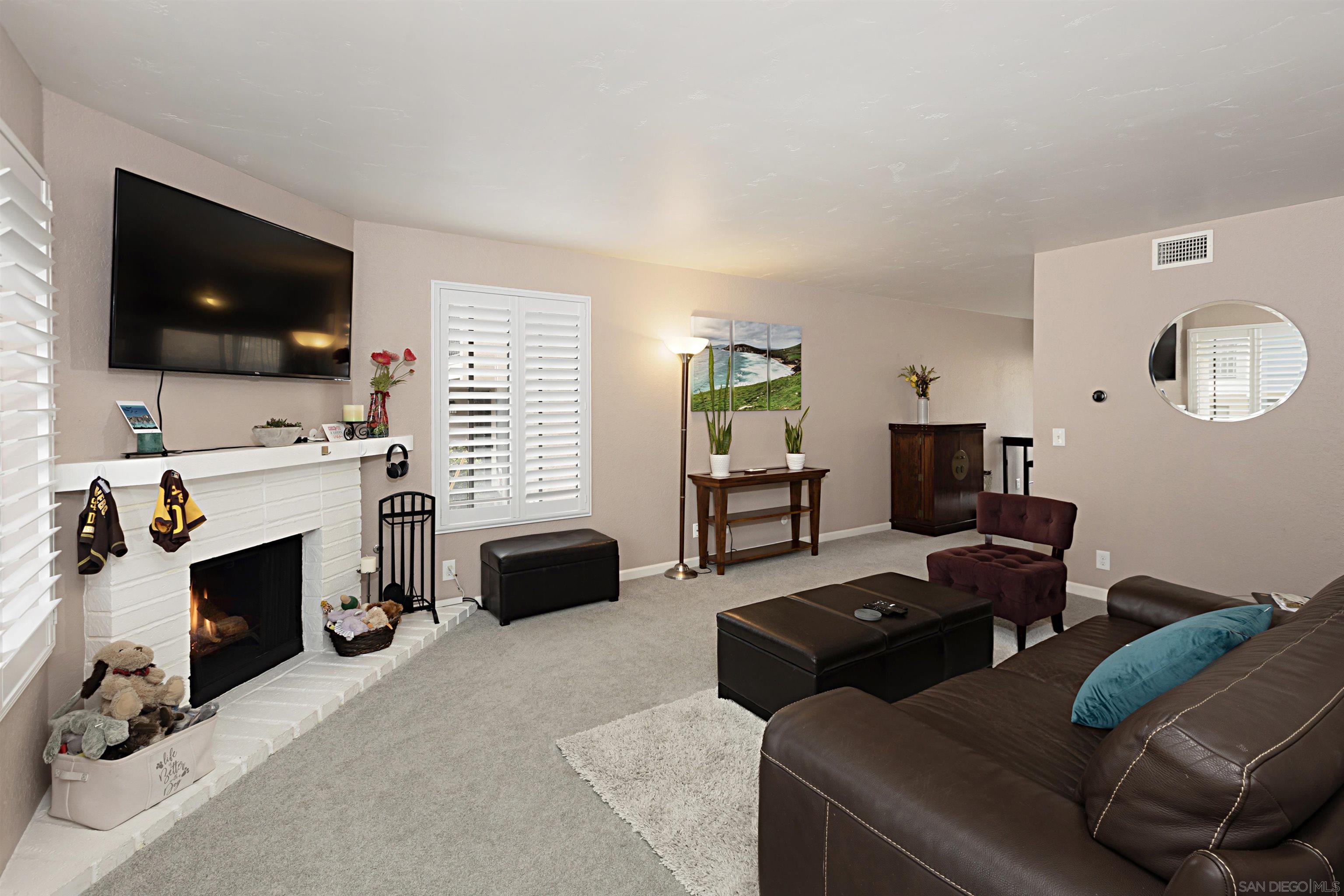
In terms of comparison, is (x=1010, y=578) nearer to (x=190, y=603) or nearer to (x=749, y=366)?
(x=749, y=366)

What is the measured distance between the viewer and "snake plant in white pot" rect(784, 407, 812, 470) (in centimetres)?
559

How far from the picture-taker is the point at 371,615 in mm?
3297

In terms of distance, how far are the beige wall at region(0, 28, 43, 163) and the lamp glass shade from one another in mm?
3495

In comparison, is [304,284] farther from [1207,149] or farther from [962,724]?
[1207,149]

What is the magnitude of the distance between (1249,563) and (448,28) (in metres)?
4.84

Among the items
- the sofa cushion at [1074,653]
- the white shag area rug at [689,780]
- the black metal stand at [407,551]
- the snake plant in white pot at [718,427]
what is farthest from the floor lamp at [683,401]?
the sofa cushion at [1074,653]

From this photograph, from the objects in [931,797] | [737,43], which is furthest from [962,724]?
[737,43]

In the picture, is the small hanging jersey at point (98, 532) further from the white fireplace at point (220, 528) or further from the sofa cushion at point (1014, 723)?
the sofa cushion at point (1014, 723)

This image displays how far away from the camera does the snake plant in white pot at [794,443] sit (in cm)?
559

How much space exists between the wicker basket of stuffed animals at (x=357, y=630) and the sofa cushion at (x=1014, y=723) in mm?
2578

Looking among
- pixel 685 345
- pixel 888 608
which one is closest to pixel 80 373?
pixel 888 608

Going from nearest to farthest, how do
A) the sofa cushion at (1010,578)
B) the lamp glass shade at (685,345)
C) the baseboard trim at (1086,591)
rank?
the sofa cushion at (1010,578) < the baseboard trim at (1086,591) < the lamp glass shade at (685,345)

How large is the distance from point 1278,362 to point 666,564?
406 centimetres

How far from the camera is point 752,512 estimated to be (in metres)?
5.57
